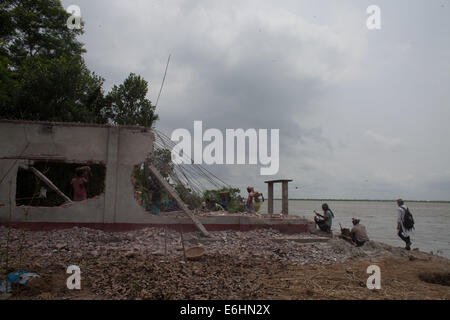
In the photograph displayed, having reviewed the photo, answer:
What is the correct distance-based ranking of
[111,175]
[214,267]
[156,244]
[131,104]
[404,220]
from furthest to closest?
[131,104] < [404,220] < [111,175] < [156,244] < [214,267]

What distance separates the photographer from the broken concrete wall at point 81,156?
9172 mm

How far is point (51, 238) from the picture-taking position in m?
8.38

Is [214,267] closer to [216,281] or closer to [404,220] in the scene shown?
[216,281]

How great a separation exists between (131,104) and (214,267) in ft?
43.5

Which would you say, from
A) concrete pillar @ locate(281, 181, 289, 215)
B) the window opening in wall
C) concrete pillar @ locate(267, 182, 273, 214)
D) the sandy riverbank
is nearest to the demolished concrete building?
the sandy riverbank

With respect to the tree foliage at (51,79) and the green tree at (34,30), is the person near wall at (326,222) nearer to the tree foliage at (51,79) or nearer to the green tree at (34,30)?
the tree foliage at (51,79)

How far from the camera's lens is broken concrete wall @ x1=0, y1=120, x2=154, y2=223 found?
917 centimetres

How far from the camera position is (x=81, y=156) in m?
9.48

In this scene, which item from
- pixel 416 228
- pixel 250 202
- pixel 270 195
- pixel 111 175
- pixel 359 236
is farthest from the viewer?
pixel 416 228

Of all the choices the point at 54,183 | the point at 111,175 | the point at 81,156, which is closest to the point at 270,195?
the point at 111,175

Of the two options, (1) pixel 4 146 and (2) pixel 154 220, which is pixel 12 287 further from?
(1) pixel 4 146

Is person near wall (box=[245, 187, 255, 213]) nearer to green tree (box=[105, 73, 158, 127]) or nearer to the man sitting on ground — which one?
the man sitting on ground
